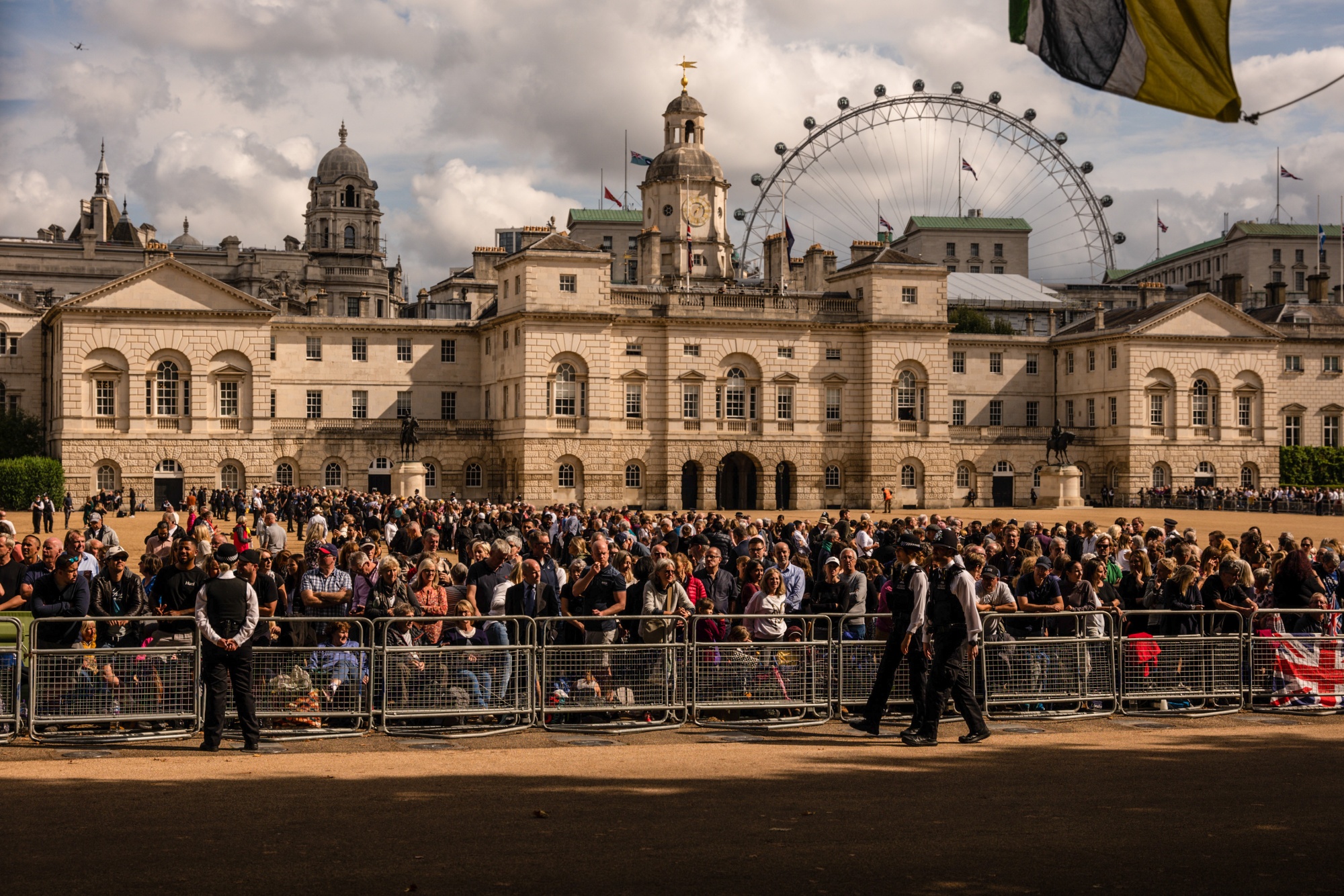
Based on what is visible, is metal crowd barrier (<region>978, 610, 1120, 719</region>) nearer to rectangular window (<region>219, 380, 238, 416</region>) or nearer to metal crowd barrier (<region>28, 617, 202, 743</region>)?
metal crowd barrier (<region>28, 617, 202, 743</region>)

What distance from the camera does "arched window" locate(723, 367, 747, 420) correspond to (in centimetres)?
6600

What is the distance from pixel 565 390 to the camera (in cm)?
6284

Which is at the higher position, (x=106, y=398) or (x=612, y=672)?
(x=106, y=398)

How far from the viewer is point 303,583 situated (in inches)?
584

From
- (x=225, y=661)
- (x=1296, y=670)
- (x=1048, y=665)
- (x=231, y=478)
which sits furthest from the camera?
(x=231, y=478)

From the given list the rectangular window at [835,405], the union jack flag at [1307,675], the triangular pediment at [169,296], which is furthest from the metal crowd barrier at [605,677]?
the rectangular window at [835,405]

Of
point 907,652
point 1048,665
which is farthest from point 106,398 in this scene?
point 907,652

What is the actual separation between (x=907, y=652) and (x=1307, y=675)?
5.22 m

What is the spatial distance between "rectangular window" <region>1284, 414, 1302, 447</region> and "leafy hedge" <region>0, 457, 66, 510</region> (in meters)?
60.6

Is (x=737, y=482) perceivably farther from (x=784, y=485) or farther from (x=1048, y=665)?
(x=1048, y=665)

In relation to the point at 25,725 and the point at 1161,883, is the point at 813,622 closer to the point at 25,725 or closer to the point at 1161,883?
the point at 1161,883

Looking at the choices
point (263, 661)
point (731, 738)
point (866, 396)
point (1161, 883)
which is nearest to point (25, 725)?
point (263, 661)

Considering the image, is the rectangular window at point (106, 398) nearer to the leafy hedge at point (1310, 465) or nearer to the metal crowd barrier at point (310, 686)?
the metal crowd barrier at point (310, 686)

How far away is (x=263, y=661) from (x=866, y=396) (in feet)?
182
